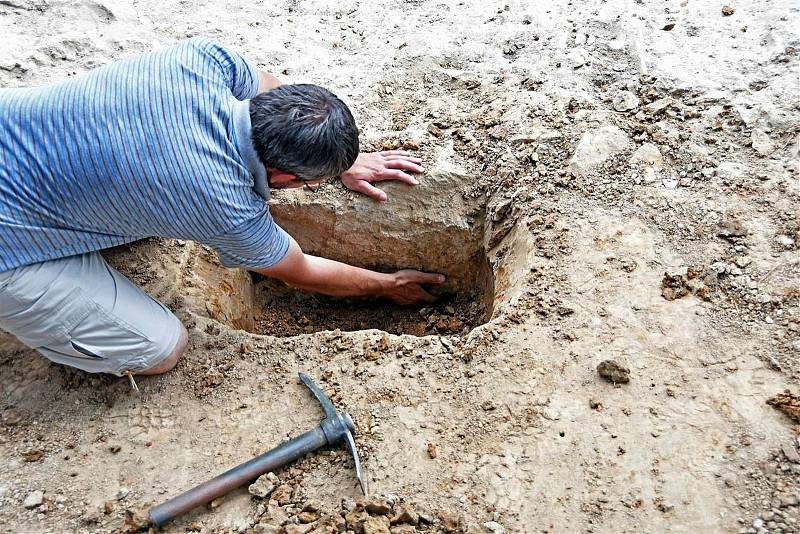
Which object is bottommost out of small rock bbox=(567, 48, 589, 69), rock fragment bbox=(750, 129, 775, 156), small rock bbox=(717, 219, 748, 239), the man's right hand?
the man's right hand

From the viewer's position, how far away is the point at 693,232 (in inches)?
93.6

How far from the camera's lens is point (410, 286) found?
315 centimetres

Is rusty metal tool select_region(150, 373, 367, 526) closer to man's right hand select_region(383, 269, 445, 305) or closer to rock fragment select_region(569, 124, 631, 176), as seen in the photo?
man's right hand select_region(383, 269, 445, 305)

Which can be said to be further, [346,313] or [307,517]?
[346,313]

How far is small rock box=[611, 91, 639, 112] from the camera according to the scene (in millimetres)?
2910

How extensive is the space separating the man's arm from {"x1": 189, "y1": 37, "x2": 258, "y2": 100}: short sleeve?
1.92ft

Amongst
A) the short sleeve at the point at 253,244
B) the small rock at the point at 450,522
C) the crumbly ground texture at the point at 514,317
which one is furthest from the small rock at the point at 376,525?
the short sleeve at the point at 253,244

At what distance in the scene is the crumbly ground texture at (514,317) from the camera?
71.8 inches

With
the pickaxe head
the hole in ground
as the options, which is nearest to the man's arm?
the hole in ground

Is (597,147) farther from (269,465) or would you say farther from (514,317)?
(269,465)

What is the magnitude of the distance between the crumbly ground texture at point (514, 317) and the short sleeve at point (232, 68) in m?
0.77

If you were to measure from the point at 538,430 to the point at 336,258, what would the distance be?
1.58 metres

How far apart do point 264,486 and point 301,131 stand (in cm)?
109

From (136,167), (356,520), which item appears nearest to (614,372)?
(356,520)
